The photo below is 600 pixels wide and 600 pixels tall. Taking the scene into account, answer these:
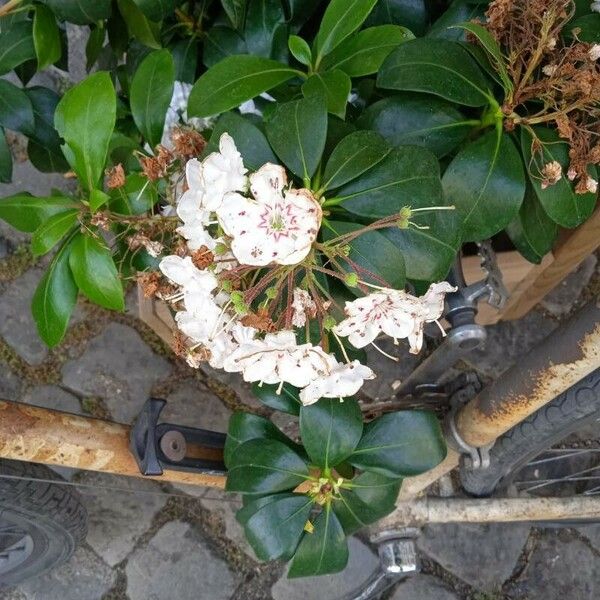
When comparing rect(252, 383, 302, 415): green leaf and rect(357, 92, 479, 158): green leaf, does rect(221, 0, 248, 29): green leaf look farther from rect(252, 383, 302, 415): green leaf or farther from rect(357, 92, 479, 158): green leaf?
rect(252, 383, 302, 415): green leaf

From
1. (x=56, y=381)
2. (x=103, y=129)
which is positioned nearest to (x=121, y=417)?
(x=56, y=381)

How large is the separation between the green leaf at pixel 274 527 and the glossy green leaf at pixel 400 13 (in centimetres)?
76

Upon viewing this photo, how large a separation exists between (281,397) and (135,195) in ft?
1.34

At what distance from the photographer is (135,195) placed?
3.19 ft

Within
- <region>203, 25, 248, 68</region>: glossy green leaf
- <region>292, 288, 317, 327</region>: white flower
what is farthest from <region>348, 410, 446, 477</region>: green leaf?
<region>203, 25, 248, 68</region>: glossy green leaf

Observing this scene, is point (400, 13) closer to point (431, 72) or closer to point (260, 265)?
point (431, 72)

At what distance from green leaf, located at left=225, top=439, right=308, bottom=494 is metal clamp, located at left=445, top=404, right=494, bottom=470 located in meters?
0.39

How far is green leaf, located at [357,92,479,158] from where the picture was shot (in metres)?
0.97

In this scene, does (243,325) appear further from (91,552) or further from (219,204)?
(91,552)

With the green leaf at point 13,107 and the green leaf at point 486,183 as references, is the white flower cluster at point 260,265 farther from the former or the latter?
the green leaf at point 13,107

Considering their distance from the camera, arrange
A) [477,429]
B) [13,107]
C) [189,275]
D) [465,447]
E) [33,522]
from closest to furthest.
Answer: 1. [189,275]
2. [13,107]
3. [477,429]
4. [465,447]
5. [33,522]

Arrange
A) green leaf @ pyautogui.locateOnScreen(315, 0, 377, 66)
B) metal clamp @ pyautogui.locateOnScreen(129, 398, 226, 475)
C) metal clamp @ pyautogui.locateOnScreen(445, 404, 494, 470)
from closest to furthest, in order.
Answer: green leaf @ pyautogui.locateOnScreen(315, 0, 377, 66) < metal clamp @ pyautogui.locateOnScreen(129, 398, 226, 475) < metal clamp @ pyautogui.locateOnScreen(445, 404, 494, 470)

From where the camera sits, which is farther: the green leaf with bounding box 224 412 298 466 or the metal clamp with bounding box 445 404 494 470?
the metal clamp with bounding box 445 404 494 470

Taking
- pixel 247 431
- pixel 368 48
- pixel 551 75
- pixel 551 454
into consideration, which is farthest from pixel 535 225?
pixel 551 454
